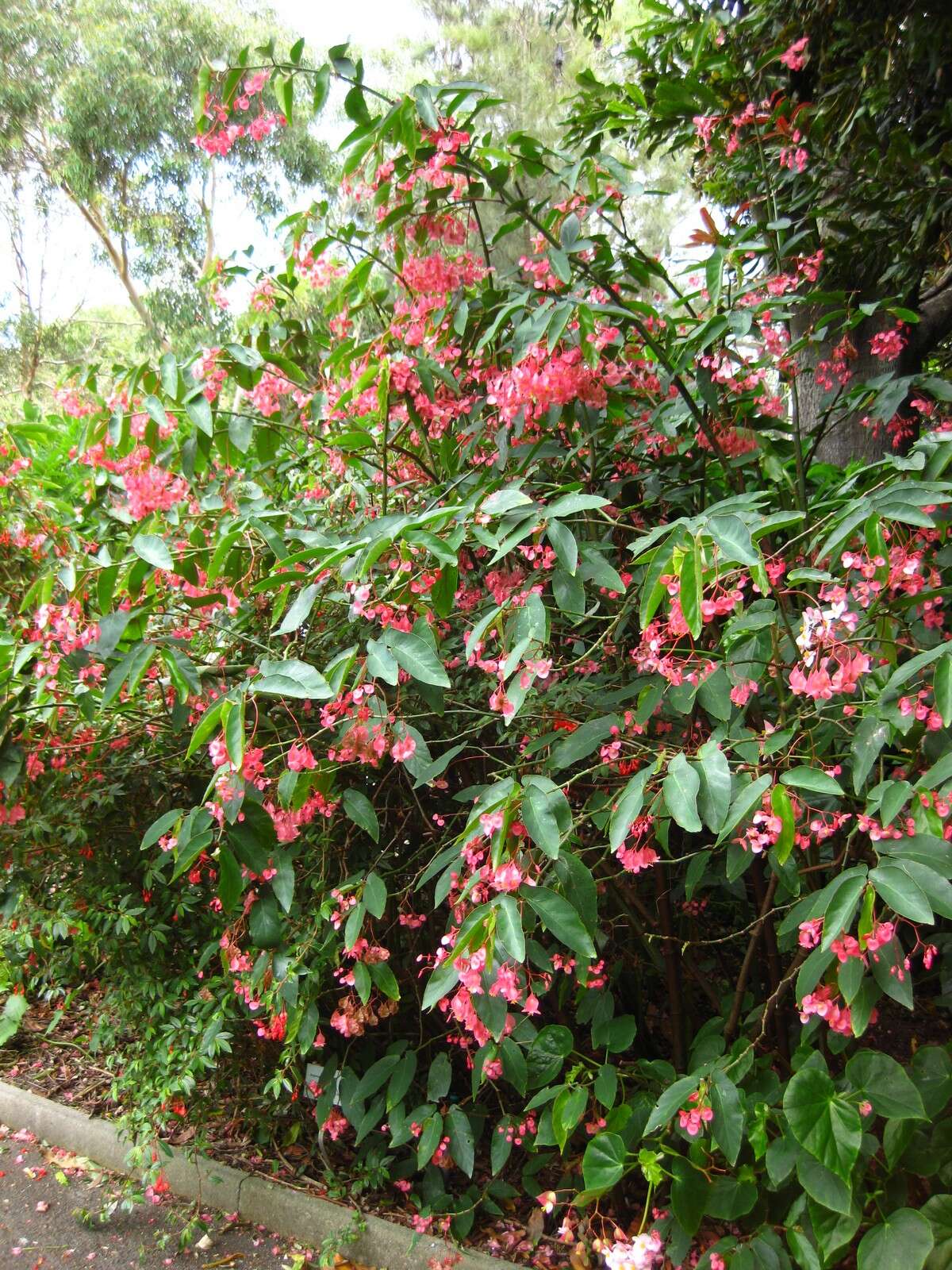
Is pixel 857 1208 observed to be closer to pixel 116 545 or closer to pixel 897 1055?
pixel 897 1055

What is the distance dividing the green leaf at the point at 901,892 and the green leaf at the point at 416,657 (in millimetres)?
608

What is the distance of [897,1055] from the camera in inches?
88.8

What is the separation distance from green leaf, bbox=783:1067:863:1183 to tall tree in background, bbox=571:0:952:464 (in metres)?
1.28

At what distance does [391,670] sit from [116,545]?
81 cm

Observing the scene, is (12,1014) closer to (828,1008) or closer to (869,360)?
(828,1008)

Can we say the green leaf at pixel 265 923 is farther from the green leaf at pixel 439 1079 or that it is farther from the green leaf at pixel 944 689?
the green leaf at pixel 944 689

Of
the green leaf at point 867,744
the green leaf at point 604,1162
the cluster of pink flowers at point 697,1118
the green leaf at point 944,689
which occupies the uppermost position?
the green leaf at point 944,689

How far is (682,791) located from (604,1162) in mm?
777

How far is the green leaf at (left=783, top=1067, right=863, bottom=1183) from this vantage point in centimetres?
135

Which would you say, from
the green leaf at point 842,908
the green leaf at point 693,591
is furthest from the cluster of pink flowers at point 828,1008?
the green leaf at point 693,591

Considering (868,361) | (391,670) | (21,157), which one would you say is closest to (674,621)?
(391,670)

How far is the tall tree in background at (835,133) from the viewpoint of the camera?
224 cm

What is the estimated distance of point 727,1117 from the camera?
1503 millimetres

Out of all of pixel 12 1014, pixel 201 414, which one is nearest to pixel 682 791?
pixel 201 414
